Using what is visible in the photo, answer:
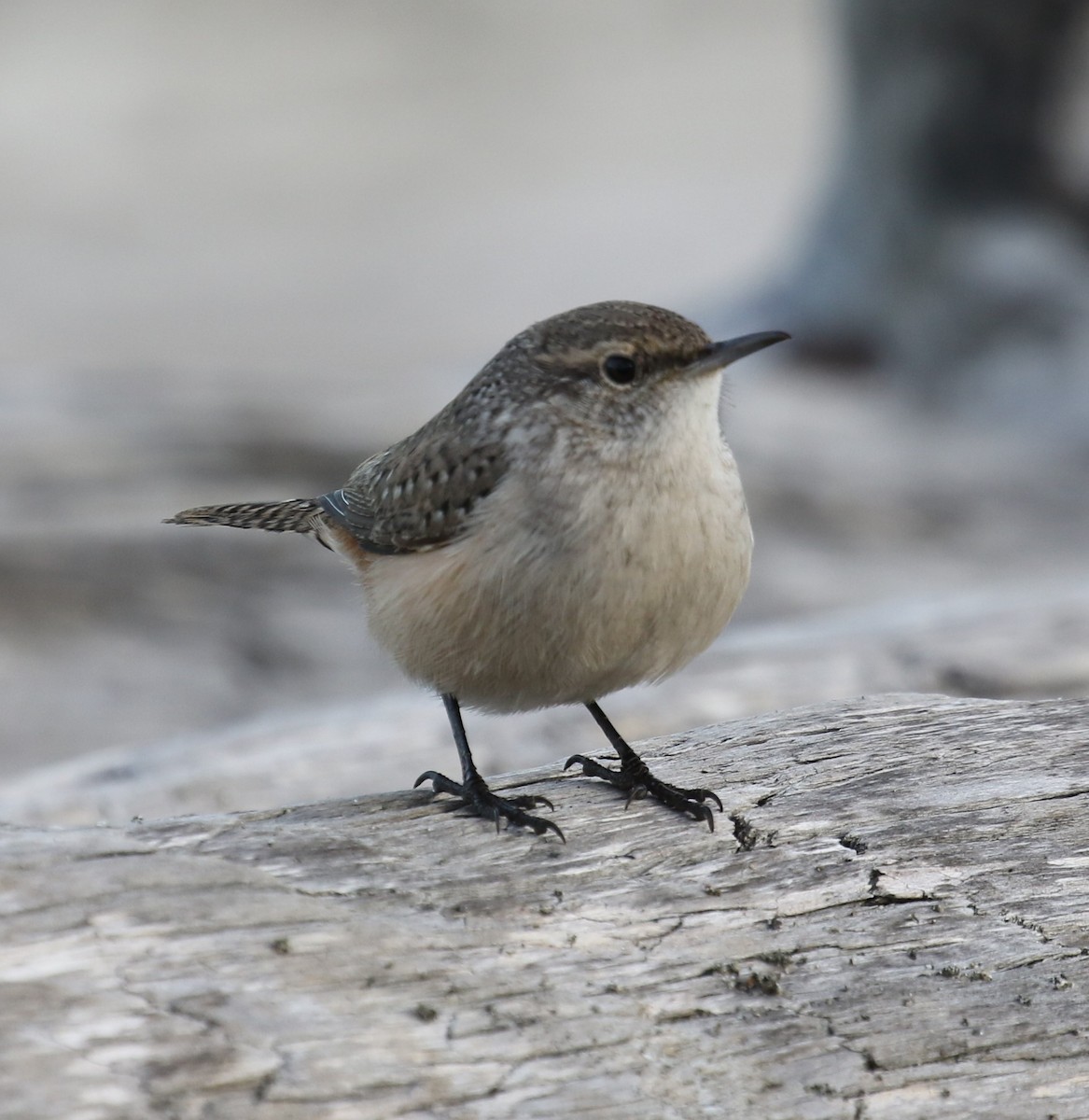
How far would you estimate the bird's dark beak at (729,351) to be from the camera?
12.2 feet

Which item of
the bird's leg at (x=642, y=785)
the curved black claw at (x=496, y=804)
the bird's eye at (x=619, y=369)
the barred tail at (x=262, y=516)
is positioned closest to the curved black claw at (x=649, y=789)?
the bird's leg at (x=642, y=785)

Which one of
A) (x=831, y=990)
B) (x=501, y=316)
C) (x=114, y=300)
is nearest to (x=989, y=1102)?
(x=831, y=990)

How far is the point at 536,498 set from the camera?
3.74 m

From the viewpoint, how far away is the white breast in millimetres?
3609

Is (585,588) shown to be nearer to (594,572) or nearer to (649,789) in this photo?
(594,572)

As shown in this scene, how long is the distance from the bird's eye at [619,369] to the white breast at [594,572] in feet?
0.50

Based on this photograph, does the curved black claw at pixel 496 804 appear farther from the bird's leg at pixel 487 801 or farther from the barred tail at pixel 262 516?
the barred tail at pixel 262 516

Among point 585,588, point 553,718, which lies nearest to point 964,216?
point 553,718

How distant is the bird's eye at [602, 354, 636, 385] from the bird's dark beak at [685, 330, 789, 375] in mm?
148

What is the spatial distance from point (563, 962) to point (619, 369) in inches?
62.2

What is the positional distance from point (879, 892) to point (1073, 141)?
930 cm

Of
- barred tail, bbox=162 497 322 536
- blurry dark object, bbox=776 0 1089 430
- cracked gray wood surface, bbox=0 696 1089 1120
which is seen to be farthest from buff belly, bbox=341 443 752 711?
blurry dark object, bbox=776 0 1089 430

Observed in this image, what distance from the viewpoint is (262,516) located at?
502 centimetres

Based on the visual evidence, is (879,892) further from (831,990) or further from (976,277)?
(976,277)
